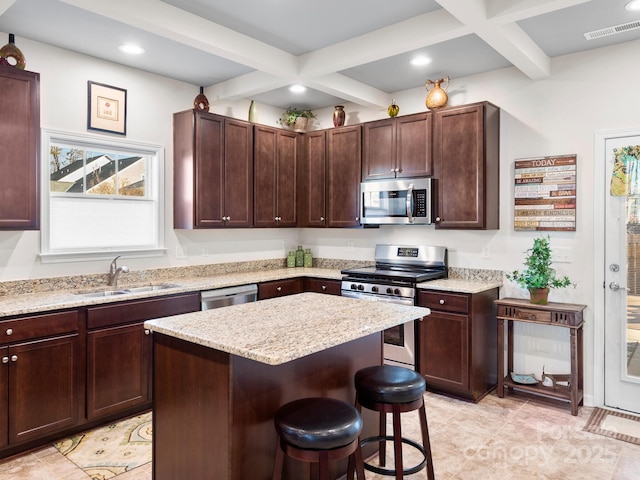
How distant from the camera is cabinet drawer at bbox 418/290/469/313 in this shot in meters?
3.68

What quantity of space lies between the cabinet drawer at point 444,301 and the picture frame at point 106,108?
2.96m

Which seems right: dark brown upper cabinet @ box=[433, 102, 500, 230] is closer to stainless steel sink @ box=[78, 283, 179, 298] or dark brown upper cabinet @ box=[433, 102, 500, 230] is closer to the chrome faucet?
stainless steel sink @ box=[78, 283, 179, 298]

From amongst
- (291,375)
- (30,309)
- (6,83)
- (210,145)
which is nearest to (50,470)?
(30,309)

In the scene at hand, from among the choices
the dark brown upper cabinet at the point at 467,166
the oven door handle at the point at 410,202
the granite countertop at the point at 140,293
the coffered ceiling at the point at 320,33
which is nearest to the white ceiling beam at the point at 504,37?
A: the coffered ceiling at the point at 320,33

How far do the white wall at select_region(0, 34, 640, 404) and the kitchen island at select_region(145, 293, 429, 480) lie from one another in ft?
6.48

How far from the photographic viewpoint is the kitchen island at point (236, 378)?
74.6 inches

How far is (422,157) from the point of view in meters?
4.22

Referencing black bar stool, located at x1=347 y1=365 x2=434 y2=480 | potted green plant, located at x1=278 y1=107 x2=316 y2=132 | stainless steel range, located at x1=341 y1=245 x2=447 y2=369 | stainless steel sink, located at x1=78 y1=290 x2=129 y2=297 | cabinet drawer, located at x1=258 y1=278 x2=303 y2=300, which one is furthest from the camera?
potted green plant, located at x1=278 y1=107 x2=316 y2=132

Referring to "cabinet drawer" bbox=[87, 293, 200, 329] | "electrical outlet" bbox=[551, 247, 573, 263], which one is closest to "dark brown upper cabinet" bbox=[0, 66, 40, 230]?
"cabinet drawer" bbox=[87, 293, 200, 329]

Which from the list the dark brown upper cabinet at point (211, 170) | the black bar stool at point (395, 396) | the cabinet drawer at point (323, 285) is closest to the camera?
the black bar stool at point (395, 396)

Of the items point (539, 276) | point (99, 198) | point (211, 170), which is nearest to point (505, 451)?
point (539, 276)

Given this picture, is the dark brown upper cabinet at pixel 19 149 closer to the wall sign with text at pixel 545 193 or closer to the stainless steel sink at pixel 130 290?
the stainless steel sink at pixel 130 290

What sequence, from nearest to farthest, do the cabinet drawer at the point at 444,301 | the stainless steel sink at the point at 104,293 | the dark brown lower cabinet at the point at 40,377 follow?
the dark brown lower cabinet at the point at 40,377 < the stainless steel sink at the point at 104,293 < the cabinet drawer at the point at 444,301

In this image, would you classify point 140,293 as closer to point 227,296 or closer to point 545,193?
point 227,296
